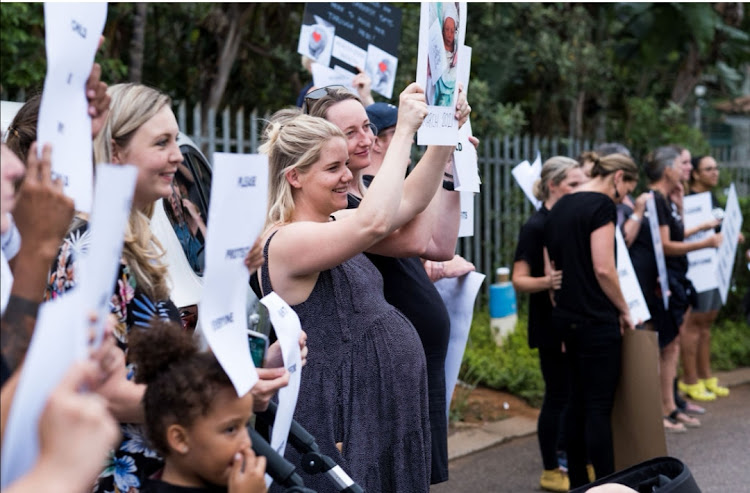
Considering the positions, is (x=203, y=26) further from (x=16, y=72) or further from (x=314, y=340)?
(x=314, y=340)

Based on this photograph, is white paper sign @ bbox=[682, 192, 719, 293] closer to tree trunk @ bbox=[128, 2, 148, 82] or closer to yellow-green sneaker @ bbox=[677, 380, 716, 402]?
yellow-green sneaker @ bbox=[677, 380, 716, 402]

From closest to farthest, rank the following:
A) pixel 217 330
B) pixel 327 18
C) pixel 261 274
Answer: pixel 217 330, pixel 261 274, pixel 327 18

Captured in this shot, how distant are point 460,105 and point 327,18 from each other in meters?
2.87

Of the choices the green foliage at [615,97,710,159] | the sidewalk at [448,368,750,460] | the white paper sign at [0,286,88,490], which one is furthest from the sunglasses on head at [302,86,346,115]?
the green foliage at [615,97,710,159]

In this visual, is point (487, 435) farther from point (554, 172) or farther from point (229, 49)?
point (229, 49)

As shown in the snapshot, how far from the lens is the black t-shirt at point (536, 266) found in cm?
628

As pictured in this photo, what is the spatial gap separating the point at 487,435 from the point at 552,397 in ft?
4.38

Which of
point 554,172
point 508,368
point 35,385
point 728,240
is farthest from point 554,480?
point 35,385

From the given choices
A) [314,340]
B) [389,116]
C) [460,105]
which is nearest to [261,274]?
[314,340]

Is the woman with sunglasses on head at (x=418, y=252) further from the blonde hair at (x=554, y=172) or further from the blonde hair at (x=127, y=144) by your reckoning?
the blonde hair at (x=554, y=172)

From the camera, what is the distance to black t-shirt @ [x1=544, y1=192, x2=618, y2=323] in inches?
221

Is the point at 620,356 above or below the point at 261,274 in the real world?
below

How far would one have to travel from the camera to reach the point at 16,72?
341 inches

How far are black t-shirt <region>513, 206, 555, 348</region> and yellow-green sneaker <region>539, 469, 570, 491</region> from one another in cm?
75
